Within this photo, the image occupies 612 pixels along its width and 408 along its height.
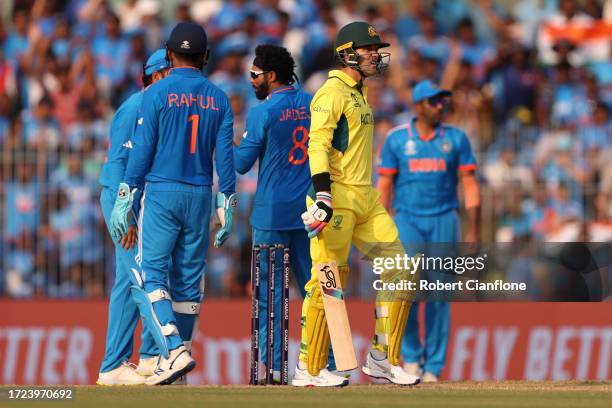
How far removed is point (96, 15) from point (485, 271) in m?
9.20

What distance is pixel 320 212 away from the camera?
9805 mm

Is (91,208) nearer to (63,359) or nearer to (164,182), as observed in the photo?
(63,359)

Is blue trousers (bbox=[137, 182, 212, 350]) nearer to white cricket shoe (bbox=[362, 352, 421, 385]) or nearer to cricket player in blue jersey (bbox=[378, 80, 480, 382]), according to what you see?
white cricket shoe (bbox=[362, 352, 421, 385])

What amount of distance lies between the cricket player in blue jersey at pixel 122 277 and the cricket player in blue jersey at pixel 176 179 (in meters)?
0.48

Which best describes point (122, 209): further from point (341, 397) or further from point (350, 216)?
point (341, 397)

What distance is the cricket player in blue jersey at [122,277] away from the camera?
36.0ft

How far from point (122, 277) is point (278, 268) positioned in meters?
1.18

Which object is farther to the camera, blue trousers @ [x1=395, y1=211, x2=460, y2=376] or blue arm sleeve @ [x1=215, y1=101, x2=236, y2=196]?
blue trousers @ [x1=395, y1=211, x2=460, y2=376]

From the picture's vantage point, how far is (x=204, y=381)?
15484 mm

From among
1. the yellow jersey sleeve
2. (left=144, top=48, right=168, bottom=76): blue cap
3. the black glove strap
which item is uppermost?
(left=144, top=48, right=168, bottom=76): blue cap

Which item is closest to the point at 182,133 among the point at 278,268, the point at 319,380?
the point at 278,268

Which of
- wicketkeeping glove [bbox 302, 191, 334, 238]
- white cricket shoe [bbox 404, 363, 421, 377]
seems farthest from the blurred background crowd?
wicketkeeping glove [bbox 302, 191, 334, 238]

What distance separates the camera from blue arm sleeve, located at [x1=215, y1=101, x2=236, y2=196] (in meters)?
10.5

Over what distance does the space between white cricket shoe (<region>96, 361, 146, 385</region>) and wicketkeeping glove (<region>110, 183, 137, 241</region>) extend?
1.11 metres
